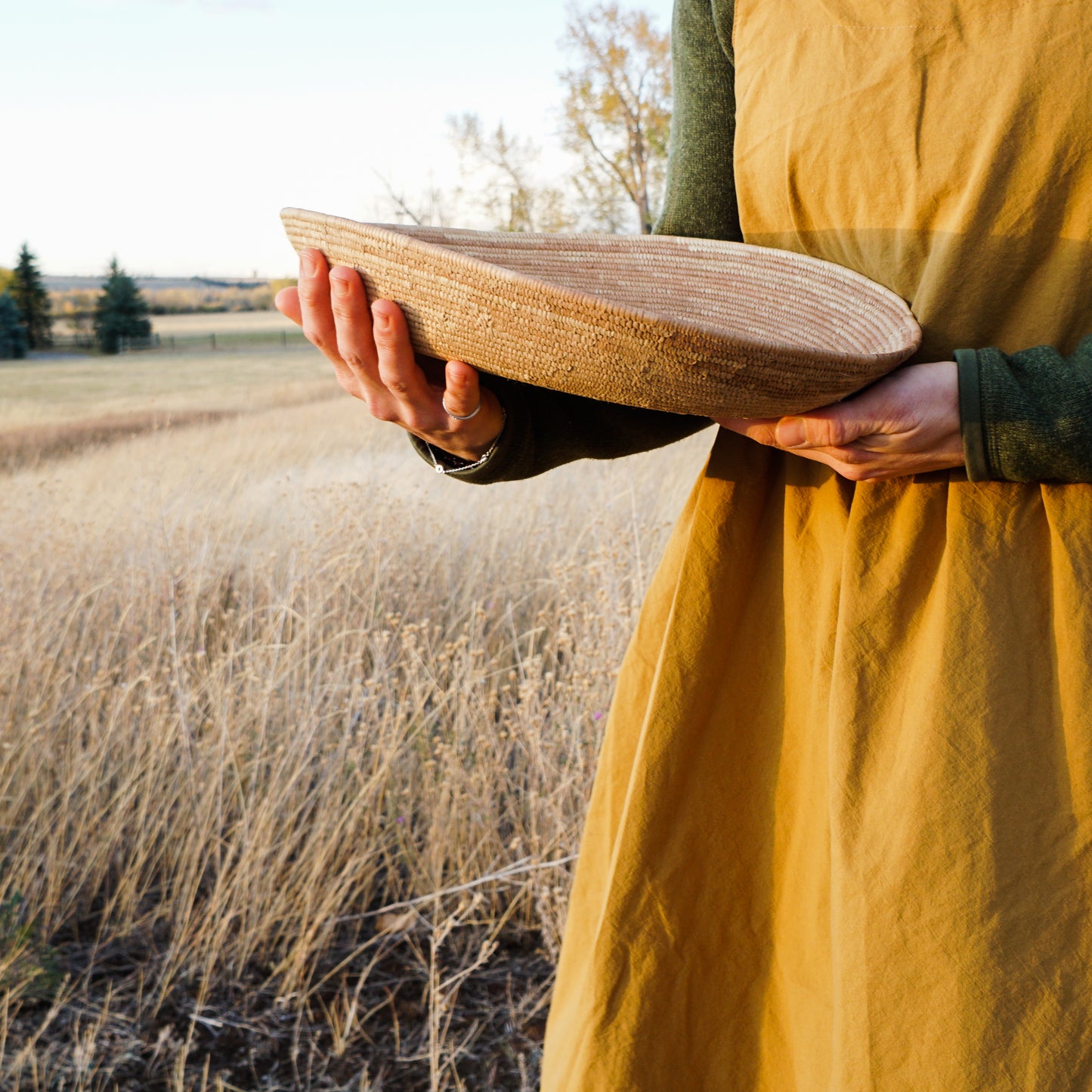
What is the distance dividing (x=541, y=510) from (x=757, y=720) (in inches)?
110

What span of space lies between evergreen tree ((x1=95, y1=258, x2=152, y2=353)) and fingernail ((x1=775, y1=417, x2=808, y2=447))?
24.4ft

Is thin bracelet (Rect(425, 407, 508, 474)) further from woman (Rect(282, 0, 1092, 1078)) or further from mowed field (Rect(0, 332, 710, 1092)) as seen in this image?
mowed field (Rect(0, 332, 710, 1092))

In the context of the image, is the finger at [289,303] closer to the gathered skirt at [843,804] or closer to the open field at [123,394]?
the gathered skirt at [843,804]

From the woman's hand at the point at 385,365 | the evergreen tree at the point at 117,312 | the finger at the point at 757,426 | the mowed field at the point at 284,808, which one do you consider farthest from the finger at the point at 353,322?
the evergreen tree at the point at 117,312

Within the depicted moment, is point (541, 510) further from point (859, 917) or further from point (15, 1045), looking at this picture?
point (859, 917)

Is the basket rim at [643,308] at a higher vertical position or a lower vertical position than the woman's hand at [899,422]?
higher

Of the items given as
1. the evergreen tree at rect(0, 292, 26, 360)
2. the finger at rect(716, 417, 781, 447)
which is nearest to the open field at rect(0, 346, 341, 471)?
the evergreen tree at rect(0, 292, 26, 360)

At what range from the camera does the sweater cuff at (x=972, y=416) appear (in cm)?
75

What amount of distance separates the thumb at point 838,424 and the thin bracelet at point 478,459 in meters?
0.31

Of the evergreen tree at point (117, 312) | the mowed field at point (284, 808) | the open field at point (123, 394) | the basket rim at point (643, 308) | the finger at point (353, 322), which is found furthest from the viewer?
the evergreen tree at point (117, 312)

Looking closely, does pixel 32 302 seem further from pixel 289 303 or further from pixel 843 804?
pixel 843 804

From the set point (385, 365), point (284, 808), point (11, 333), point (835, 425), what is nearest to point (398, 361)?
point (385, 365)

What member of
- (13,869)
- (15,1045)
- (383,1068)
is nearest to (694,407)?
(383,1068)

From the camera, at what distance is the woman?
2.45 feet
